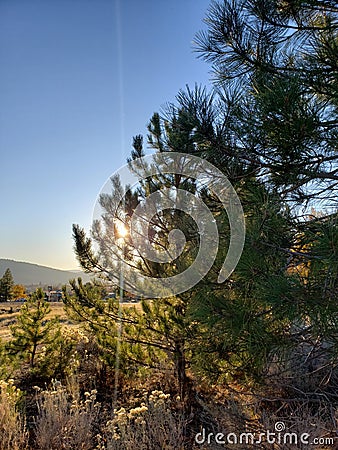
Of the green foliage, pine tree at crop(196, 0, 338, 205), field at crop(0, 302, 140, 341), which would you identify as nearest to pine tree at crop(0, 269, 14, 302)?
field at crop(0, 302, 140, 341)

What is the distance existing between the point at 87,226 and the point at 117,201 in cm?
46

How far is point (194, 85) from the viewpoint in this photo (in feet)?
5.67

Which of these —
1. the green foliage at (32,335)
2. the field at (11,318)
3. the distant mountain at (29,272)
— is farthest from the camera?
the distant mountain at (29,272)

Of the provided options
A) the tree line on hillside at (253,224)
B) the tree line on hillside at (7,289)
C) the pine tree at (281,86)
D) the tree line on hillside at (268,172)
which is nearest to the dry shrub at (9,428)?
the tree line on hillside at (253,224)

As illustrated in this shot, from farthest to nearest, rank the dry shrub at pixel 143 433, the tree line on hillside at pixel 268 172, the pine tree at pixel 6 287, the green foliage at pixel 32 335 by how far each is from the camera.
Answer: the pine tree at pixel 6 287 < the green foliage at pixel 32 335 < the dry shrub at pixel 143 433 < the tree line on hillside at pixel 268 172

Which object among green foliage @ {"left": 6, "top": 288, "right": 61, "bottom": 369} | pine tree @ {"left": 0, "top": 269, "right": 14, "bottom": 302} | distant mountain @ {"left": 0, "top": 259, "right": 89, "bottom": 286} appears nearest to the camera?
green foliage @ {"left": 6, "top": 288, "right": 61, "bottom": 369}

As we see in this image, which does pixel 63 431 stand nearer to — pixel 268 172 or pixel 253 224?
pixel 253 224

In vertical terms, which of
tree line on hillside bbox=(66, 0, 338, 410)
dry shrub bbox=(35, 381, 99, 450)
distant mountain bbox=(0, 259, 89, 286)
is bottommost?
dry shrub bbox=(35, 381, 99, 450)

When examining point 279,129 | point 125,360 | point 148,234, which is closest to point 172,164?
point 148,234

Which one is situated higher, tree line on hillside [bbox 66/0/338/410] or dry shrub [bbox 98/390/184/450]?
tree line on hillside [bbox 66/0/338/410]

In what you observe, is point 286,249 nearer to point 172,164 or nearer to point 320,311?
point 320,311

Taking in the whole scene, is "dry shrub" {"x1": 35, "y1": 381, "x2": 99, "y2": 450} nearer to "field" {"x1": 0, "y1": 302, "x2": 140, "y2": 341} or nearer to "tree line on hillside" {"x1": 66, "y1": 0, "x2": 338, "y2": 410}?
"tree line on hillside" {"x1": 66, "y1": 0, "x2": 338, "y2": 410}

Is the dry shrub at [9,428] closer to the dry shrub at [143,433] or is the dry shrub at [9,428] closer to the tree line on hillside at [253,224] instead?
the tree line on hillside at [253,224]

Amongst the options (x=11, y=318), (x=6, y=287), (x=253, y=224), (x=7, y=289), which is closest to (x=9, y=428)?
(x=253, y=224)
